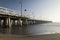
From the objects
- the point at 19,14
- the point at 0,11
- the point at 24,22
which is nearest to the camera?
the point at 0,11

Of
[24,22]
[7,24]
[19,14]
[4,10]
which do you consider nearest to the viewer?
[4,10]

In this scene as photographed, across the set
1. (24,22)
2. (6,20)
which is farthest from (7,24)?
(24,22)

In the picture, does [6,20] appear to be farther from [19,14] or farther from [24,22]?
[24,22]

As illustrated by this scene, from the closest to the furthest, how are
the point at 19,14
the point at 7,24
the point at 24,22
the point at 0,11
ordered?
the point at 0,11 → the point at 7,24 → the point at 19,14 → the point at 24,22

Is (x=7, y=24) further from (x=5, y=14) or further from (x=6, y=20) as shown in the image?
(x=5, y=14)

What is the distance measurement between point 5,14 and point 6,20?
12.6 ft

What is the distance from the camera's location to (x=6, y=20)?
5062cm

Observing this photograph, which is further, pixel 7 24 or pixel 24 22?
pixel 24 22

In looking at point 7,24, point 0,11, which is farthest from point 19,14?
point 0,11

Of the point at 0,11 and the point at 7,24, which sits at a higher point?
the point at 0,11

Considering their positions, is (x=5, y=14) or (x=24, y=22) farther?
(x=24, y=22)

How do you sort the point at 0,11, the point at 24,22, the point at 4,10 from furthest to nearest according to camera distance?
the point at 24,22
the point at 4,10
the point at 0,11

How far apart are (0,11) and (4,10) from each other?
322 cm

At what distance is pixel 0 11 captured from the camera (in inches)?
1757
